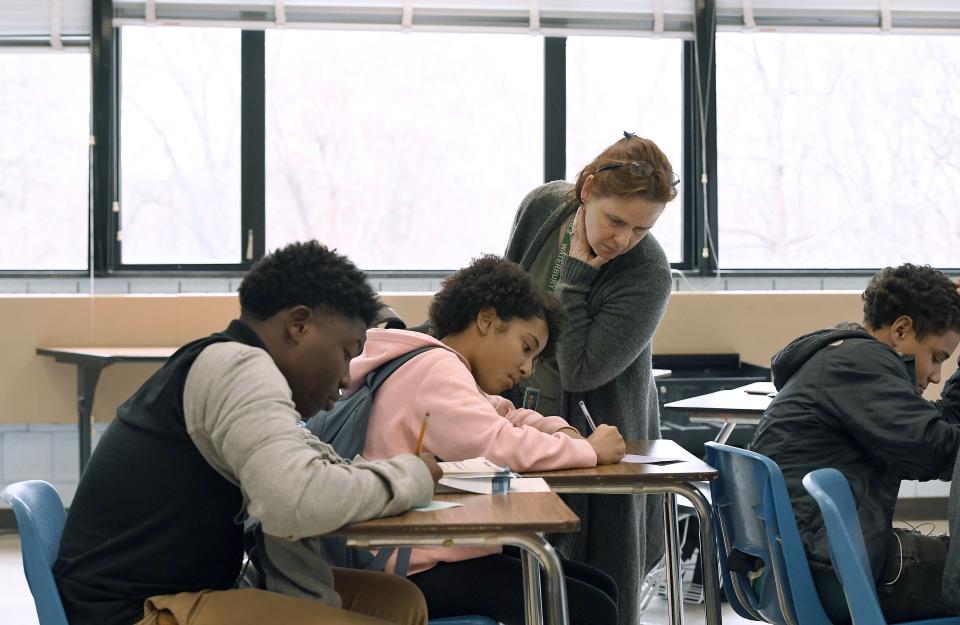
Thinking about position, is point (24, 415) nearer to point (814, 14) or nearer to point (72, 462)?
point (72, 462)

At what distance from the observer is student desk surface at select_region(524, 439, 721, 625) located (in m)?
1.88

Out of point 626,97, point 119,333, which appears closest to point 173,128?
point 119,333

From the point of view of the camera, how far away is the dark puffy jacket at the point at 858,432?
77.3 inches

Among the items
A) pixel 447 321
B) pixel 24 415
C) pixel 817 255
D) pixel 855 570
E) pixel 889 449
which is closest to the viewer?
pixel 855 570

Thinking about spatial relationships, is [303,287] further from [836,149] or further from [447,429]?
[836,149]

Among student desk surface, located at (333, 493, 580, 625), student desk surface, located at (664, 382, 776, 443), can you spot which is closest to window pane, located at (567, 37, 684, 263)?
student desk surface, located at (664, 382, 776, 443)

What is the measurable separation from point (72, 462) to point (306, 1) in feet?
7.01

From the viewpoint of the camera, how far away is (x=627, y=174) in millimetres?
2273

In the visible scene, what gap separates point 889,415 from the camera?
78.2 inches

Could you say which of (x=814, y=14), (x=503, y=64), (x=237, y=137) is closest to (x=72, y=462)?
(x=237, y=137)

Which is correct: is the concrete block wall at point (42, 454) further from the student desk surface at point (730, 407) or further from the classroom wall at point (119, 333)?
the student desk surface at point (730, 407)

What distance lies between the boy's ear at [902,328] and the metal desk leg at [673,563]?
53 cm

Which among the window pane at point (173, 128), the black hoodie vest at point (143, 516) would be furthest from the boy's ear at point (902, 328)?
the window pane at point (173, 128)

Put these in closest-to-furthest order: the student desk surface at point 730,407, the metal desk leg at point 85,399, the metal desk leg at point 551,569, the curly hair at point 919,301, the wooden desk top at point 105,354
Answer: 1. the metal desk leg at point 551,569
2. the curly hair at point 919,301
3. the student desk surface at point 730,407
4. the wooden desk top at point 105,354
5. the metal desk leg at point 85,399
